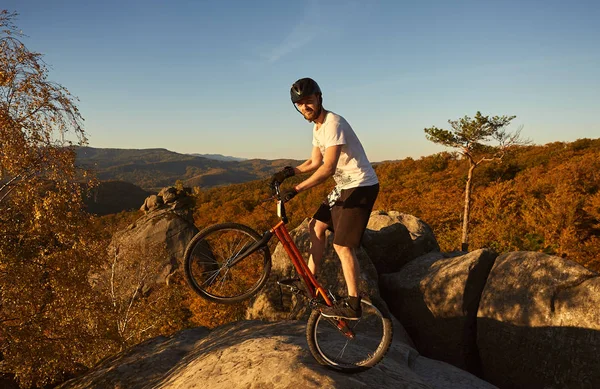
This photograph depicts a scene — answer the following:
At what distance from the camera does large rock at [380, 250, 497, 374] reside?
37.3 ft

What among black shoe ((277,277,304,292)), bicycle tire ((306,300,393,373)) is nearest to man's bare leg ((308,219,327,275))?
black shoe ((277,277,304,292))

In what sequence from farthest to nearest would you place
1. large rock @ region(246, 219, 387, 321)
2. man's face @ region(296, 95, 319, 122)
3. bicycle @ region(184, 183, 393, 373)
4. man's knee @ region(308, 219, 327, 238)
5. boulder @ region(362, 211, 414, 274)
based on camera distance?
boulder @ region(362, 211, 414, 274) → large rock @ region(246, 219, 387, 321) → man's knee @ region(308, 219, 327, 238) → bicycle @ region(184, 183, 393, 373) → man's face @ region(296, 95, 319, 122)

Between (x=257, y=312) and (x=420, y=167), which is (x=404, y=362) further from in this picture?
(x=420, y=167)

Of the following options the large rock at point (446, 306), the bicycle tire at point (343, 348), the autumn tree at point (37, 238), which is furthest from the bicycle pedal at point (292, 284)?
the autumn tree at point (37, 238)

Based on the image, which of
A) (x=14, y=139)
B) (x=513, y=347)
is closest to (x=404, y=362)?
(x=513, y=347)

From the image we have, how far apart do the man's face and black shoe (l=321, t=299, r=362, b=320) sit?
2.66 m

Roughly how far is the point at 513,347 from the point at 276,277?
7.41 metres

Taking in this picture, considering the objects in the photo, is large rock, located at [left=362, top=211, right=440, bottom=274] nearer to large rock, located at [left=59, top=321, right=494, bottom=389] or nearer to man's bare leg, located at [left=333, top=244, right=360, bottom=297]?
large rock, located at [left=59, top=321, right=494, bottom=389]

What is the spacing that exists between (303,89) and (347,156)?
1081 mm

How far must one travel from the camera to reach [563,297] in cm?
962

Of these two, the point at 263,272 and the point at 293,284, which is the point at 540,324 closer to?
the point at 293,284

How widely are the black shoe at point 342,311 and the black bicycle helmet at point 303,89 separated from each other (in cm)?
293

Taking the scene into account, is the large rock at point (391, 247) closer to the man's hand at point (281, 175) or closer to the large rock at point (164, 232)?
the man's hand at point (281, 175)

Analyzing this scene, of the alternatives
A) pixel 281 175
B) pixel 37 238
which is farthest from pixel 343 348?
pixel 37 238
